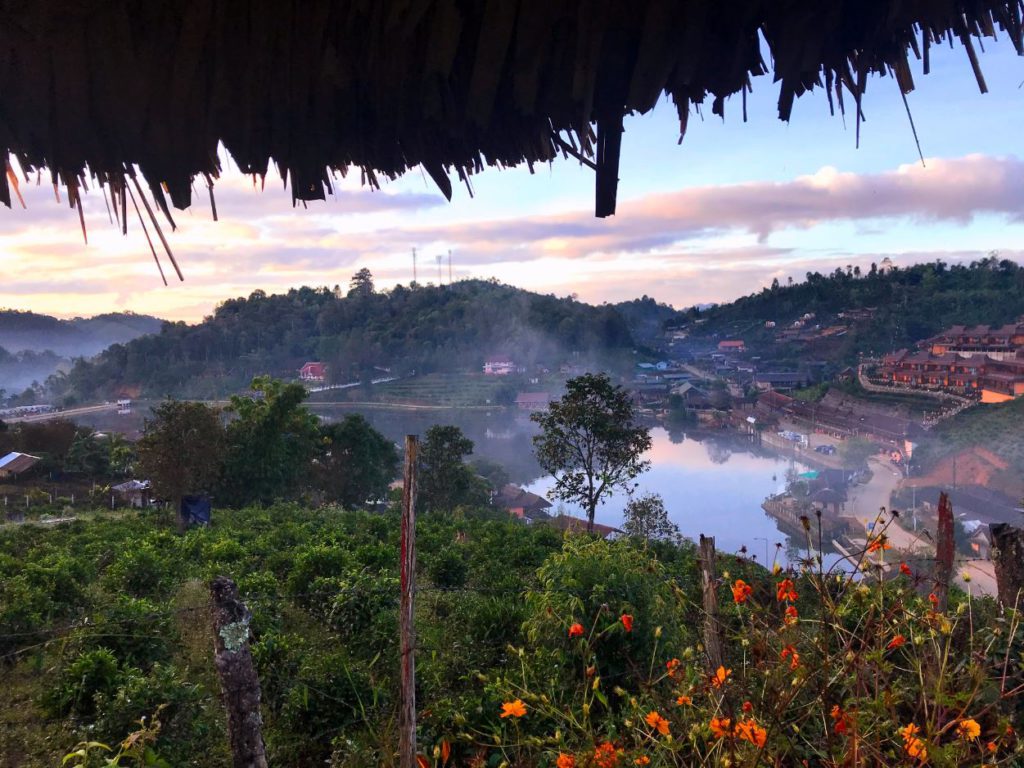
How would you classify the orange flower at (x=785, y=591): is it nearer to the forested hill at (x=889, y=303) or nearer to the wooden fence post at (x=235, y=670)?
the wooden fence post at (x=235, y=670)

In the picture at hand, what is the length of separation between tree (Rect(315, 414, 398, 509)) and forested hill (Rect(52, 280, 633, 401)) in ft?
3.82

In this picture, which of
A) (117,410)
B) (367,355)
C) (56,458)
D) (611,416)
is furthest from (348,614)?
(117,410)

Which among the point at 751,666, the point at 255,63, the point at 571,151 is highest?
the point at 255,63

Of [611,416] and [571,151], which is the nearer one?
[571,151]

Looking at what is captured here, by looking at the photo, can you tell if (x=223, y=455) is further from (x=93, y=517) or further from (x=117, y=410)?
(x=117, y=410)

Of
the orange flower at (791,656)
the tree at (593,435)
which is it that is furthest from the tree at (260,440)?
the orange flower at (791,656)

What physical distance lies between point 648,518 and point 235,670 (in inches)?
342

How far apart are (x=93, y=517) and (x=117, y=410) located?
31.8 feet

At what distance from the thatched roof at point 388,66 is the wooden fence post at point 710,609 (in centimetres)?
107

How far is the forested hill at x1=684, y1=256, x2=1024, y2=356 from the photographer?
2136cm

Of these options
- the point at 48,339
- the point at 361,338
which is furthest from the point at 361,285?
the point at 48,339

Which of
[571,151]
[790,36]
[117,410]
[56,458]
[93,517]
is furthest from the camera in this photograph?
Answer: [117,410]

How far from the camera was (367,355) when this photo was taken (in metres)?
13.0

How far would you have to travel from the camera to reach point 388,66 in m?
1.02
